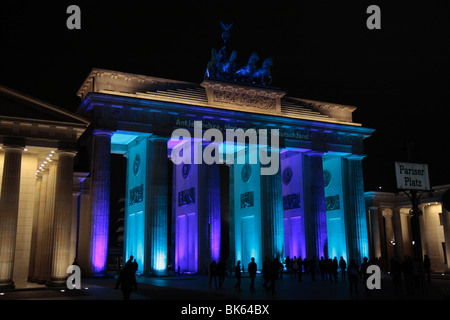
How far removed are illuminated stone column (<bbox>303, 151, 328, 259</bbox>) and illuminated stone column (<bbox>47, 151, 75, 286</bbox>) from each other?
26445 millimetres

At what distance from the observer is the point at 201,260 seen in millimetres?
41344

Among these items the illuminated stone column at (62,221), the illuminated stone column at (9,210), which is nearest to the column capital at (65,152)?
the illuminated stone column at (62,221)

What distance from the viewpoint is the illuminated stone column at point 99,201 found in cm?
3581

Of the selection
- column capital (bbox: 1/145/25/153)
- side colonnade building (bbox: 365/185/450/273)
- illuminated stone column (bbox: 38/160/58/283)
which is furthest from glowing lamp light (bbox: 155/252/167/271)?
side colonnade building (bbox: 365/185/450/273)

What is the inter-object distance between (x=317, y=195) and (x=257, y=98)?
11.4 m

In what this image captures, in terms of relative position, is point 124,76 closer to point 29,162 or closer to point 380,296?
point 29,162

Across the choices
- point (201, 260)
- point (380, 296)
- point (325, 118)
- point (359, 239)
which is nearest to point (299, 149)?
point (325, 118)

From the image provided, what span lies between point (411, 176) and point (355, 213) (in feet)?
82.6

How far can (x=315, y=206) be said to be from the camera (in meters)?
46.8

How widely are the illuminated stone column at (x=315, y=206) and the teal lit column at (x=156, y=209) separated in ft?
49.1
